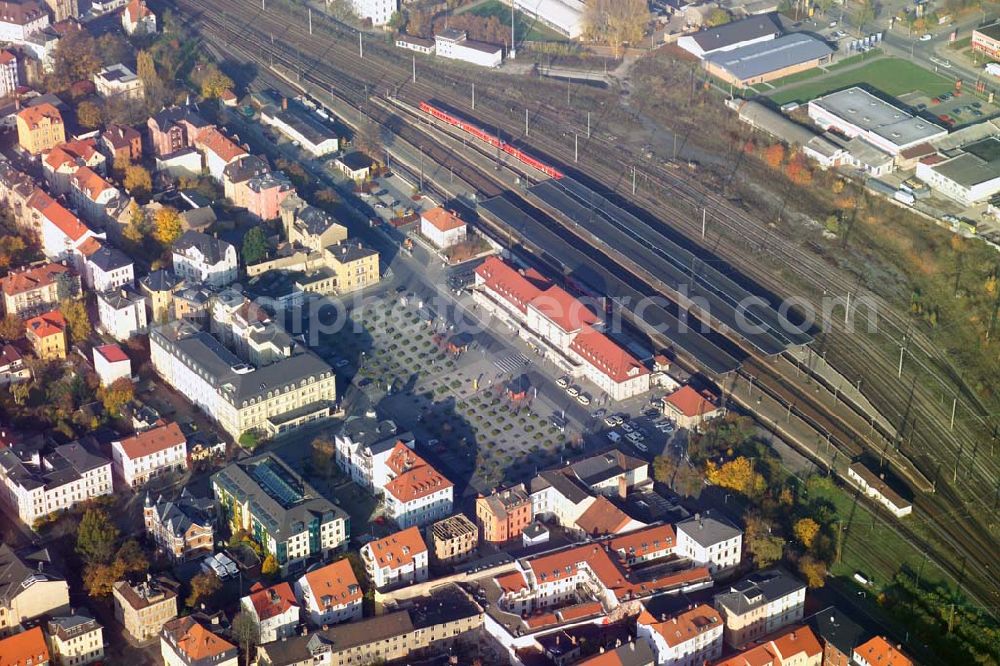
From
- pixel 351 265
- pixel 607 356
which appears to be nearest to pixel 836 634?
pixel 607 356

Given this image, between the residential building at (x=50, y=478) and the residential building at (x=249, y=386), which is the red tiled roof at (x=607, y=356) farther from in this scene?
the residential building at (x=50, y=478)

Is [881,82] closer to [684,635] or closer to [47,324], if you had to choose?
[684,635]

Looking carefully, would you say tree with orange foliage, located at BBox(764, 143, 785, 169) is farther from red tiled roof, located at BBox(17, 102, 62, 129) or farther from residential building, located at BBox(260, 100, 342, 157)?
red tiled roof, located at BBox(17, 102, 62, 129)

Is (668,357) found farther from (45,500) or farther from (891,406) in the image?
(45,500)

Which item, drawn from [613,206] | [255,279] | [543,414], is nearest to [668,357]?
[543,414]

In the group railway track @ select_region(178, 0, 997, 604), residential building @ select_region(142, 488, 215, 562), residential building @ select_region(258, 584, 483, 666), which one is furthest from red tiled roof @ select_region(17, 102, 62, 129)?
residential building @ select_region(258, 584, 483, 666)

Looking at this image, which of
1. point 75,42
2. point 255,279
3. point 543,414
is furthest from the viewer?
point 75,42

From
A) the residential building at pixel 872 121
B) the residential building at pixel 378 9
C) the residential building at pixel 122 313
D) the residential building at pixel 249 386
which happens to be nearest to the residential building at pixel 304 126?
the residential building at pixel 378 9
